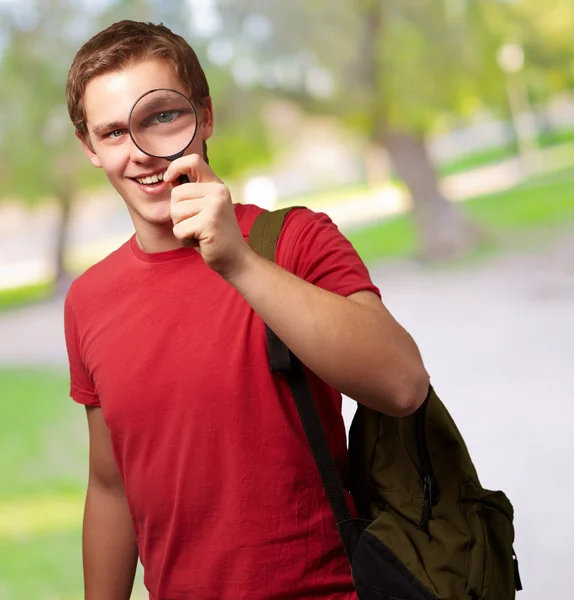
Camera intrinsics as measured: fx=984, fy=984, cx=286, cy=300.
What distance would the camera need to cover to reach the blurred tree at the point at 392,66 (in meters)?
4.89

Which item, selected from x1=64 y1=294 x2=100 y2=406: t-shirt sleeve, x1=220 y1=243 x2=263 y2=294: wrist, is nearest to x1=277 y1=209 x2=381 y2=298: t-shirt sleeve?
x1=220 y1=243 x2=263 y2=294: wrist

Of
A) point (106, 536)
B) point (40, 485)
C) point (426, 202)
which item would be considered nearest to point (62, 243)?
point (40, 485)

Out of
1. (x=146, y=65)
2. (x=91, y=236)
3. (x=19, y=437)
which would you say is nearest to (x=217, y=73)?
(x=91, y=236)

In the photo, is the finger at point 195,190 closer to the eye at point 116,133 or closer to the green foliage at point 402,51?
the eye at point 116,133

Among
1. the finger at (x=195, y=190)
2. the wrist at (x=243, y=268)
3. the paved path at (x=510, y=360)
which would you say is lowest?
the wrist at (x=243, y=268)

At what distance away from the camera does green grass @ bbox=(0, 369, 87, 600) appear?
168 inches

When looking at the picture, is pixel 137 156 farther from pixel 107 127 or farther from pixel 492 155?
pixel 492 155

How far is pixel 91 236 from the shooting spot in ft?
16.6

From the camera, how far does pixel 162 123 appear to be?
132 centimetres

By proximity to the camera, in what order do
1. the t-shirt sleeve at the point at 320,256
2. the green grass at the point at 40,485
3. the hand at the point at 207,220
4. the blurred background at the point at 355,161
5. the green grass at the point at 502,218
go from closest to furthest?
the hand at the point at 207,220 → the t-shirt sleeve at the point at 320,256 → the green grass at the point at 40,485 → the blurred background at the point at 355,161 → the green grass at the point at 502,218

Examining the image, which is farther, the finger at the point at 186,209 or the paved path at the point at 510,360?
the paved path at the point at 510,360

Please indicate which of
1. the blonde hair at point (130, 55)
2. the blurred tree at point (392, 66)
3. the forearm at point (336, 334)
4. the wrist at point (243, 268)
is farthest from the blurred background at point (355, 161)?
the wrist at point (243, 268)

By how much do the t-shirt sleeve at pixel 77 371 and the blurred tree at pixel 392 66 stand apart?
139 inches

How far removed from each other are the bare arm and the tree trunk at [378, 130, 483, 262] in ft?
11.7
